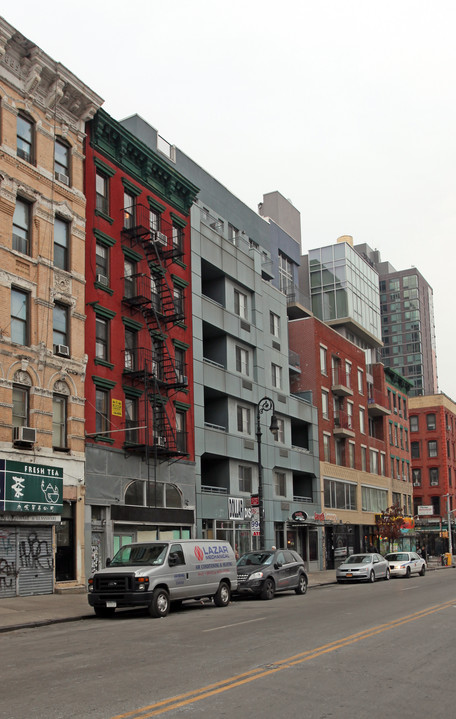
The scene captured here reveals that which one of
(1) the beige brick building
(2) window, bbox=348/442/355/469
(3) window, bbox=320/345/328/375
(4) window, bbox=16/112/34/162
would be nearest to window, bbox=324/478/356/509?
(2) window, bbox=348/442/355/469

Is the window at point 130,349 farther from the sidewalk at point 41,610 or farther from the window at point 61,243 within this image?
the sidewalk at point 41,610

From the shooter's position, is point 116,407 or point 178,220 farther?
point 178,220

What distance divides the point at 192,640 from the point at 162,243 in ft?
74.8

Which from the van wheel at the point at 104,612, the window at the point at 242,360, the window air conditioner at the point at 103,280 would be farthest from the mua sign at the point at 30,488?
the window at the point at 242,360

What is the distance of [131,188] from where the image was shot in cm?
3381

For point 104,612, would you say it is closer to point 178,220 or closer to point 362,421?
point 178,220

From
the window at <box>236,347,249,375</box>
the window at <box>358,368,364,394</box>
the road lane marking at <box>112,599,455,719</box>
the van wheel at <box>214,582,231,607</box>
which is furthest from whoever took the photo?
the window at <box>358,368,364,394</box>

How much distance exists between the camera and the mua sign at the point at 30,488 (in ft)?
79.9

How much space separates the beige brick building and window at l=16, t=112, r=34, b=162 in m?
0.04

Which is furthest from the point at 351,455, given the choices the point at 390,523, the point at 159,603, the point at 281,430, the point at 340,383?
the point at 159,603

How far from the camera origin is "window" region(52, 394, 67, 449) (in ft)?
90.0

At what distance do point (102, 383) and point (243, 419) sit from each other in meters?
13.4

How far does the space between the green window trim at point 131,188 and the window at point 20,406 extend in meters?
11.4

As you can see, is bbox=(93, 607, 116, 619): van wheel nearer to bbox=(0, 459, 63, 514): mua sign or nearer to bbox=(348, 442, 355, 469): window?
bbox=(0, 459, 63, 514): mua sign
